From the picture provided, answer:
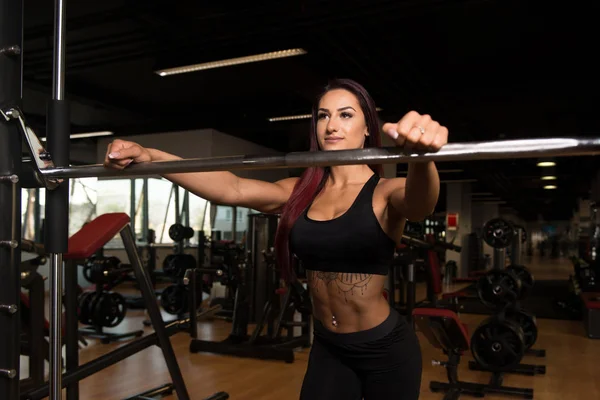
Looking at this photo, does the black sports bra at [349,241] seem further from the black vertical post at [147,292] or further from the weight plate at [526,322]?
the weight plate at [526,322]

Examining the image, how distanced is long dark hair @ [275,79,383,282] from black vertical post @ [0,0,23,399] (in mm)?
741

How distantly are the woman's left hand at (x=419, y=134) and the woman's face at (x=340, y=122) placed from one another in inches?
26.3

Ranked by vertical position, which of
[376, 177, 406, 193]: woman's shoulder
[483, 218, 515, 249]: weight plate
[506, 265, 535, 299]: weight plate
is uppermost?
[376, 177, 406, 193]: woman's shoulder

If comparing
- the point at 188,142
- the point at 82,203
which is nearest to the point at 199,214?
the point at 82,203

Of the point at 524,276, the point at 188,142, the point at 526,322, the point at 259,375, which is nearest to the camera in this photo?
the point at 259,375

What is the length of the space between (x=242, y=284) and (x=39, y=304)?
2.22m

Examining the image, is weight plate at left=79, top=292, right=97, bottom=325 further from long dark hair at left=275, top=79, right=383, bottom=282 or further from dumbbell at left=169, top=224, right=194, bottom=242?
long dark hair at left=275, top=79, right=383, bottom=282

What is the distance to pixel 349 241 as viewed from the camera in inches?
56.0

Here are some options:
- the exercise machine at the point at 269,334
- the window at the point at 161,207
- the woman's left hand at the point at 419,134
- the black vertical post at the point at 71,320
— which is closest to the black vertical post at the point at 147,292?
the black vertical post at the point at 71,320

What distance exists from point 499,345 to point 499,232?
145cm

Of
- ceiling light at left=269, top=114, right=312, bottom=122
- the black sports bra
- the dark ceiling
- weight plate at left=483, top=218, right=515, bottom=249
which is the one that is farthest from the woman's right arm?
ceiling light at left=269, top=114, right=312, bottom=122

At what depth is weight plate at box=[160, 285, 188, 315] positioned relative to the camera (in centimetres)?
654

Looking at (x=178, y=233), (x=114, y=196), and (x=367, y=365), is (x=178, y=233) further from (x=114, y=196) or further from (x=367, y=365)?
(x=367, y=365)

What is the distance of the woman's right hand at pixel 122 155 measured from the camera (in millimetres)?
1000
